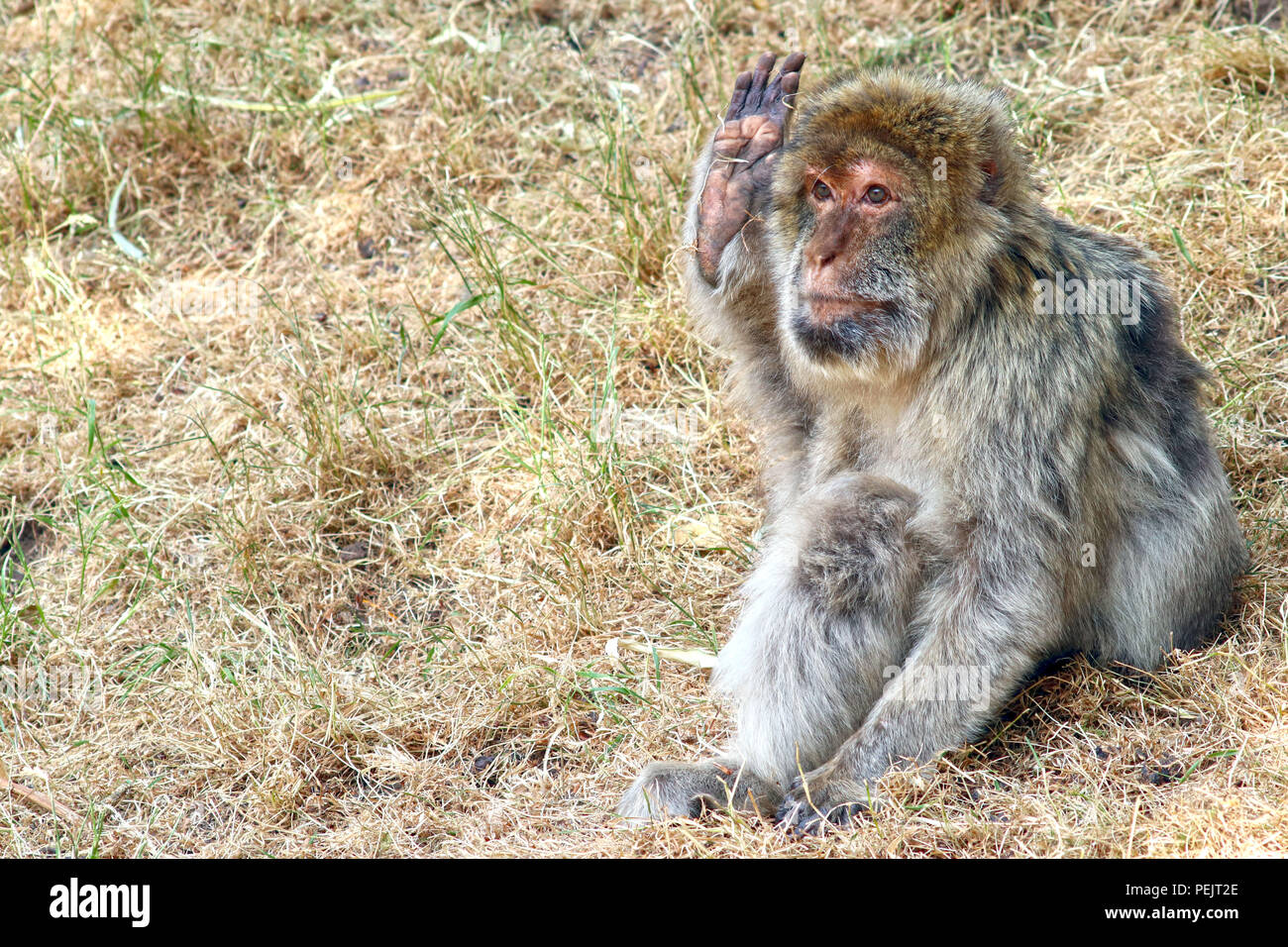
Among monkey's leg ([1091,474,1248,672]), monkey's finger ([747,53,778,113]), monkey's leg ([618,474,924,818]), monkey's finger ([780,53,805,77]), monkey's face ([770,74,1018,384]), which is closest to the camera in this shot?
monkey's face ([770,74,1018,384])

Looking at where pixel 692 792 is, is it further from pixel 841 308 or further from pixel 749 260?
pixel 749 260

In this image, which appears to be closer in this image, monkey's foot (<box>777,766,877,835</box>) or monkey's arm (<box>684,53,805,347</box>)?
monkey's foot (<box>777,766,877,835</box>)

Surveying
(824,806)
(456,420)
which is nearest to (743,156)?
(456,420)

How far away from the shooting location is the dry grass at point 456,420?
3838 millimetres

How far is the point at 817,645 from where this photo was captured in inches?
144

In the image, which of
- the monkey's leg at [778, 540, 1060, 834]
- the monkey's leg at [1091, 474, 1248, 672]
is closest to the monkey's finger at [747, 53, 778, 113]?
the monkey's leg at [778, 540, 1060, 834]

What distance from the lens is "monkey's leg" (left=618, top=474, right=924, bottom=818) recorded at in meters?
3.66

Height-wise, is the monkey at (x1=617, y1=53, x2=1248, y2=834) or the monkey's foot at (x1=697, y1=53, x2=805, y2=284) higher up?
the monkey's foot at (x1=697, y1=53, x2=805, y2=284)

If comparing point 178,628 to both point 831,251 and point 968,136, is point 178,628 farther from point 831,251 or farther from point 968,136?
point 968,136

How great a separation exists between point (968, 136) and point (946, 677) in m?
1.40

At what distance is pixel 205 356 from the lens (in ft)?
18.4

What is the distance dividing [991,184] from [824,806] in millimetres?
1677

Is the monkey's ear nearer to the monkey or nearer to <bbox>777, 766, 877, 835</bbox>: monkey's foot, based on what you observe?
the monkey
